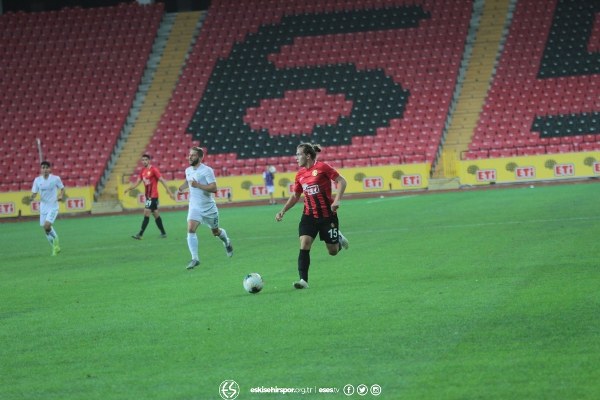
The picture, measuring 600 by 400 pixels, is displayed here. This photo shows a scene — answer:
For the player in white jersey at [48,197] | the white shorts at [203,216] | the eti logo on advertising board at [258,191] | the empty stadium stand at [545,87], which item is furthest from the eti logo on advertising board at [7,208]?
the white shorts at [203,216]

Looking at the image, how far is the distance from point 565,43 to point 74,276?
35440 millimetres

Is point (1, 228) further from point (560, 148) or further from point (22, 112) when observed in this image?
point (560, 148)

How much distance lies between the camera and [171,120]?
50.6 metres

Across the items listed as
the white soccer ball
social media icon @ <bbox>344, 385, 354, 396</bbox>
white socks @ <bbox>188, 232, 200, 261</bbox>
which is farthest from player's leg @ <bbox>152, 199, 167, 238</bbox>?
social media icon @ <bbox>344, 385, 354, 396</bbox>

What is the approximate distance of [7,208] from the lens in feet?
143

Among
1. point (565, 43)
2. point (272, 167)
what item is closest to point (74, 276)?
point (272, 167)

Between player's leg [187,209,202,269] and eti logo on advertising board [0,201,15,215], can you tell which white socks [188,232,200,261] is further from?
eti logo on advertising board [0,201,15,215]

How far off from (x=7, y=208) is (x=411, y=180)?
16.4 metres

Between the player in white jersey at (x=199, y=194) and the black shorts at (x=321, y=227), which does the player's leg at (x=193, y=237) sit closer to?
the player in white jersey at (x=199, y=194)

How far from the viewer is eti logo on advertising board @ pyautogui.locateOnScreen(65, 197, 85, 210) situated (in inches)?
1725

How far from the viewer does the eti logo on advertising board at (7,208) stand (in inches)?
1713

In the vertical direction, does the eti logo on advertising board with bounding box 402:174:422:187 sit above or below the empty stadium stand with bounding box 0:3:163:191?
below

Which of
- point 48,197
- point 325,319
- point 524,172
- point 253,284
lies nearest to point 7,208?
point 48,197

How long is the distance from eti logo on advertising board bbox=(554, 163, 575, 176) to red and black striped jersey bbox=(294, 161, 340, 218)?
28.0 metres
